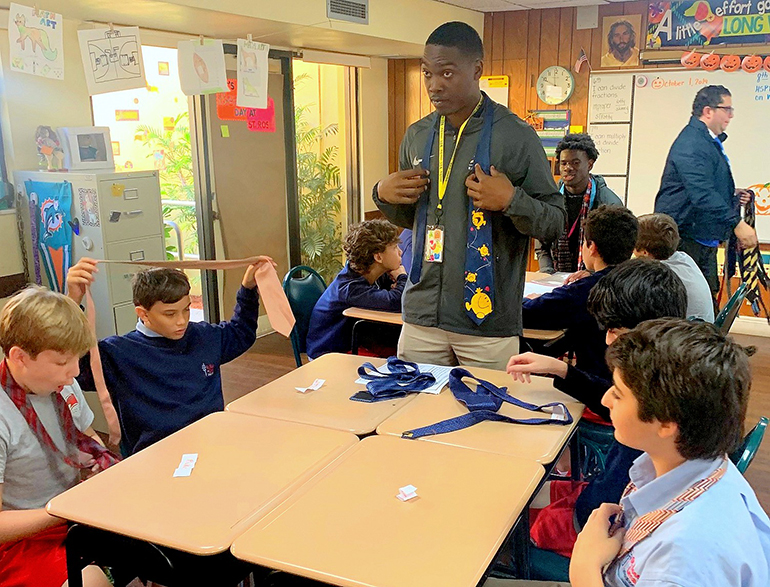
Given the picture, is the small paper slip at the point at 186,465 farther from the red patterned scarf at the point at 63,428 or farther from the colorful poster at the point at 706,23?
the colorful poster at the point at 706,23

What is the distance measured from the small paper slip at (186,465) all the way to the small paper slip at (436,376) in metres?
0.66

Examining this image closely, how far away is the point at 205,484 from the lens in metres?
1.55

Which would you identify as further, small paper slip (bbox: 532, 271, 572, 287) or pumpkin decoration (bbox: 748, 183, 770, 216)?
pumpkin decoration (bbox: 748, 183, 770, 216)

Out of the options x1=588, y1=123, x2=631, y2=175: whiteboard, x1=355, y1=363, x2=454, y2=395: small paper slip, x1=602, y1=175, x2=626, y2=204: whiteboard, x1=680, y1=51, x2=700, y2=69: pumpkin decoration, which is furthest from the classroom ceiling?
x1=355, y1=363, x2=454, y2=395: small paper slip

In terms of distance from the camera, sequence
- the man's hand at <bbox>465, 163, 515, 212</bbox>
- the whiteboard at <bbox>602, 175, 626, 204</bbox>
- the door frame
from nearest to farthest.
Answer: the man's hand at <bbox>465, 163, 515, 212</bbox>, the door frame, the whiteboard at <bbox>602, 175, 626, 204</bbox>

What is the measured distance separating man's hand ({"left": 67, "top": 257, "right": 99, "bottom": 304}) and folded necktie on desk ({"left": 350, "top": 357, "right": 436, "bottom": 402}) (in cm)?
83

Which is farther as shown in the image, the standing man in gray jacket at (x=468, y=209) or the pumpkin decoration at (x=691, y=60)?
the pumpkin decoration at (x=691, y=60)

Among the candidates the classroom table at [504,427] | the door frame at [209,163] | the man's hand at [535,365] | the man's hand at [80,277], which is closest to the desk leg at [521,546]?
the classroom table at [504,427]

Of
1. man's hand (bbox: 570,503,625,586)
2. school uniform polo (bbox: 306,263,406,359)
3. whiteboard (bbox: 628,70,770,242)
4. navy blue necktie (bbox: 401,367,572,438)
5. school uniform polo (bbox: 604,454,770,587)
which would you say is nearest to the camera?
school uniform polo (bbox: 604,454,770,587)

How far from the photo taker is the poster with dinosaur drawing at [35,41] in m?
2.54

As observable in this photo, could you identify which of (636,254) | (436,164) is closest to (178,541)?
(436,164)

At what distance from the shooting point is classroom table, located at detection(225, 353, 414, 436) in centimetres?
190

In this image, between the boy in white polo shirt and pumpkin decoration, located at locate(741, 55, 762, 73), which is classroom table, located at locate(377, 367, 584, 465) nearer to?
the boy in white polo shirt

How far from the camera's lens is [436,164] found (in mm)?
2301
